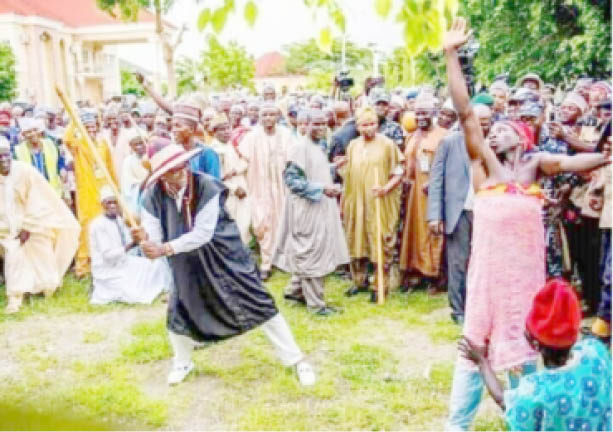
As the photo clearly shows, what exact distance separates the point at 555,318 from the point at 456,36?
61.0 inches

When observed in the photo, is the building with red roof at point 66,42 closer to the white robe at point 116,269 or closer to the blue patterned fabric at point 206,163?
the white robe at point 116,269

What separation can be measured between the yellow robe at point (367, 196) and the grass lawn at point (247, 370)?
54cm

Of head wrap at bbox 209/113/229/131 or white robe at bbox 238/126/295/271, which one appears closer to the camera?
white robe at bbox 238/126/295/271

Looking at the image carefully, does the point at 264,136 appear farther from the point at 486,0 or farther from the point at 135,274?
the point at 486,0

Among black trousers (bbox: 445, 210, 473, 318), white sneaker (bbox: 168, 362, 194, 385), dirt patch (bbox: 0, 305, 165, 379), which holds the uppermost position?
black trousers (bbox: 445, 210, 473, 318)

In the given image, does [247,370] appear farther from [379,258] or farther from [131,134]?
[131,134]

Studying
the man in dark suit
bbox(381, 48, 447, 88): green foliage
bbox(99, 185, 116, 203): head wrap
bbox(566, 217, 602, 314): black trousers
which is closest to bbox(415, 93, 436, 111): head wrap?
the man in dark suit

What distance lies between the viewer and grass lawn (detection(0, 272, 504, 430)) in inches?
178

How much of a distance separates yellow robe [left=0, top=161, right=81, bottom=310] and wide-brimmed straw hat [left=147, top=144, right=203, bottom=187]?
2.93 metres

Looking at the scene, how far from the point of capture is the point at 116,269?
Result: 739cm

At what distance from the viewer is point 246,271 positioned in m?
4.91

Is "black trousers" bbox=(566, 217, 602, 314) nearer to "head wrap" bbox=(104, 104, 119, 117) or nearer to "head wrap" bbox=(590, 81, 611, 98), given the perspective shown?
"head wrap" bbox=(590, 81, 611, 98)

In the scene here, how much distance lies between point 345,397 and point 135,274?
10.8ft

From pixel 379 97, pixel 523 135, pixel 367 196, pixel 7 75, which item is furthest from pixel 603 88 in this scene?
pixel 7 75
